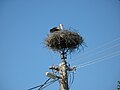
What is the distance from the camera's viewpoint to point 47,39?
629 cm

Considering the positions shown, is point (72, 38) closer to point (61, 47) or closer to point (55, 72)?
point (61, 47)

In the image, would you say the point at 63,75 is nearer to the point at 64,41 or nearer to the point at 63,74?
the point at 63,74

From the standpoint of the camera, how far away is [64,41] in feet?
19.2

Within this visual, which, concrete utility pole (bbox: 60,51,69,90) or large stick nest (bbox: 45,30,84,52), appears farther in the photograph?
large stick nest (bbox: 45,30,84,52)

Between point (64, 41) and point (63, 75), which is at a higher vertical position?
point (64, 41)

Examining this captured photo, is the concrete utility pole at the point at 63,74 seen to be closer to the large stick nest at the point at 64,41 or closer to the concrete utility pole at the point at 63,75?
the concrete utility pole at the point at 63,75

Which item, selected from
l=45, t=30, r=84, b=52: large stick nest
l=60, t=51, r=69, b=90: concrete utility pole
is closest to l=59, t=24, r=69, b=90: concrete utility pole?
l=60, t=51, r=69, b=90: concrete utility pole

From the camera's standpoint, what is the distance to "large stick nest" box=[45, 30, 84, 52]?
581 cm

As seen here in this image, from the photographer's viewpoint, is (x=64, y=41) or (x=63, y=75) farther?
(x=64, y=41)

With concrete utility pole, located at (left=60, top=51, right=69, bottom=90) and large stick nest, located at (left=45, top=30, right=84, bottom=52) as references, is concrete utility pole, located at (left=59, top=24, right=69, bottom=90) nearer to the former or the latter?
concrete utility pole, located at (left=60, top=51, right=69, bottom=90)

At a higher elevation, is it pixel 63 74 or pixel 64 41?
pixel 64 41

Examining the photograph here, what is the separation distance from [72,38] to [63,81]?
4.48ft

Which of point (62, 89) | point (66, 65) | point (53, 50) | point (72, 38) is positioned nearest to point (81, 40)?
point (72, 38)

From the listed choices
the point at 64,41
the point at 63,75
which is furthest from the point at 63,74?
the point at 64,41
